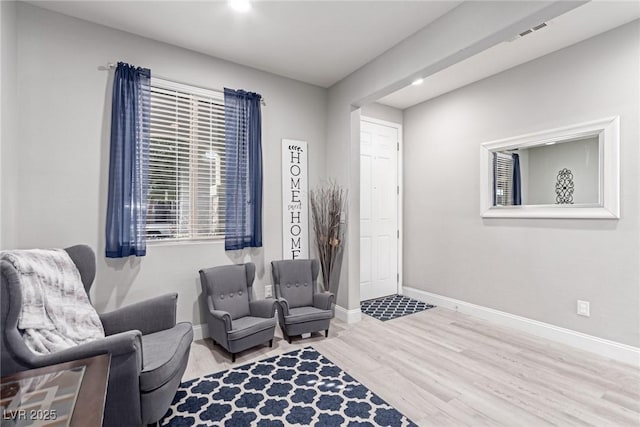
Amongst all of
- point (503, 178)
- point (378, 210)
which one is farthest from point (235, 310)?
point (503, 178)

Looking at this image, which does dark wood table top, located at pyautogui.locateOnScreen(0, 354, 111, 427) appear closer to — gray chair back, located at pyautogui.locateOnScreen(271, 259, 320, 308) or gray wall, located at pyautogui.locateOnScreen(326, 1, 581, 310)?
gray chair back, located at pyautogui.locateOnScreen(271, 259, 320, 308)

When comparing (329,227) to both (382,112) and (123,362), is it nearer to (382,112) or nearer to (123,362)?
(382,112)

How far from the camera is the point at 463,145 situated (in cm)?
397

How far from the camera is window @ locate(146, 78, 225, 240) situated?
292cm

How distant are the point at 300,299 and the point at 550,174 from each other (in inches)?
115

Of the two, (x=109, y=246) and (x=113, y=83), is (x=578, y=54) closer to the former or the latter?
(x=113, y=83)

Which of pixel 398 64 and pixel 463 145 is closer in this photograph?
pixel 398 64

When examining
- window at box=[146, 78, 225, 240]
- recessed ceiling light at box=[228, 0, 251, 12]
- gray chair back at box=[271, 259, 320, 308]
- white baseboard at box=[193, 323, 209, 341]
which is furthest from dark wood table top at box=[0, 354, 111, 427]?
recessed ceiling light at box=[228, 0, 251, 12]

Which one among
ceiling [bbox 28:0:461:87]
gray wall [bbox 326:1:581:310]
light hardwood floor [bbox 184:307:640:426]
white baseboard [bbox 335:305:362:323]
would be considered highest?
ceiling [bbox 28:0:461:87]

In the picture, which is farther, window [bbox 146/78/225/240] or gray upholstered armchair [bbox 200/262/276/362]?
window [bbox 146/78/225/240]

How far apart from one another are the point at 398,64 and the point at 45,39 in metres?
3.00

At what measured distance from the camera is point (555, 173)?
3133 millimetres

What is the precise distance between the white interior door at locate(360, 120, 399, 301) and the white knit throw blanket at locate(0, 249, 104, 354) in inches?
127

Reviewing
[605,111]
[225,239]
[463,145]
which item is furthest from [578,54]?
[225,239]
